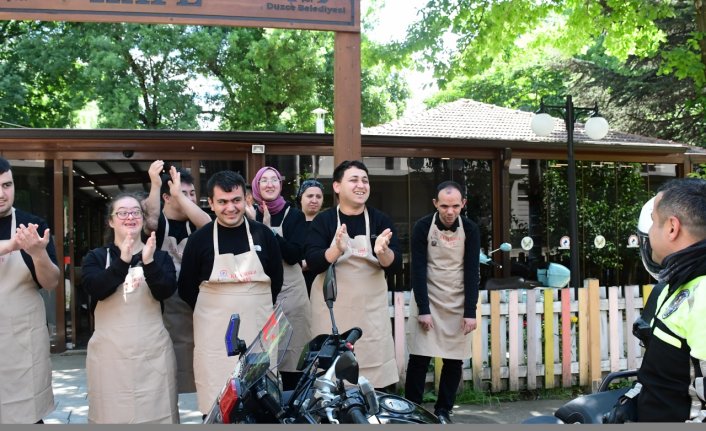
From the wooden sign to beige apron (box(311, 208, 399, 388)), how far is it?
5.83ft

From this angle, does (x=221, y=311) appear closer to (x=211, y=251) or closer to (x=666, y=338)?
(x=211, y=251)

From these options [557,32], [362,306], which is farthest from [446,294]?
[557,32]

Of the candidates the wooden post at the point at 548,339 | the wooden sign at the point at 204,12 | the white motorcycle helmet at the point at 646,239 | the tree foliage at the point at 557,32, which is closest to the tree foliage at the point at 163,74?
the tree foliage at the point at 557,32

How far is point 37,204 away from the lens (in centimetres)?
875

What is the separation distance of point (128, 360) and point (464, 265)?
246 centimetres

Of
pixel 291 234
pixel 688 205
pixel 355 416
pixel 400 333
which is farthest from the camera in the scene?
pixel 400 333

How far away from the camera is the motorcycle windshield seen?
216cm

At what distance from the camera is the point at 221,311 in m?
3.71

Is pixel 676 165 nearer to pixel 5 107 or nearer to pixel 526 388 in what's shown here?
pixel 526 388

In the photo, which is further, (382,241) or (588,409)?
(382,241)

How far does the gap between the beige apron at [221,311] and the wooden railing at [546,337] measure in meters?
2.38

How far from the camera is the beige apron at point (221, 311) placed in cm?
369

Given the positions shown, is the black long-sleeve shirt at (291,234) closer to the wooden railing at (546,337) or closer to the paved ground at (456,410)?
the wooden railing at (546,337)

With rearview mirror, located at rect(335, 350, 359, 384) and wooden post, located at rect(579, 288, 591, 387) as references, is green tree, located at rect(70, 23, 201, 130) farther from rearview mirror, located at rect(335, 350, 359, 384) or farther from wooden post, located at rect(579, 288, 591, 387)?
rearview mirror, located at rect(335, 350, 359, 384)
